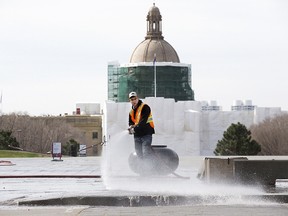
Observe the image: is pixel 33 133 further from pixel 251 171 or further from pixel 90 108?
pixel 251 171

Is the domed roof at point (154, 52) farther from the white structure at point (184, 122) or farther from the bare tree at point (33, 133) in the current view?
the white structure at point (184, 122)

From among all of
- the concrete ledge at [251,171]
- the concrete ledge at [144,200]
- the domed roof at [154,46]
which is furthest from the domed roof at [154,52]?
the concrete ledge at [144,200]

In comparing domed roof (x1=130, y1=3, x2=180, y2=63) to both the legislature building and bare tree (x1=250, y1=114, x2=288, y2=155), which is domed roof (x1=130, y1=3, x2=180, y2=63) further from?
bare tree (x1=250, y1=114, x2=288, y2=155)

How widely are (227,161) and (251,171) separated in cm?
42

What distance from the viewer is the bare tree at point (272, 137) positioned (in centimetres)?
9562

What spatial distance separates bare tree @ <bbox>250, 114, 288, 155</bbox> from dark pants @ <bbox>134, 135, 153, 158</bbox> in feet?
249

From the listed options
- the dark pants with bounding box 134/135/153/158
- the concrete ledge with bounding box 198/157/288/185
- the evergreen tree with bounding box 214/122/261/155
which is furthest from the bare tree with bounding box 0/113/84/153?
the concrete ledge with bounding box 198/157/288/185

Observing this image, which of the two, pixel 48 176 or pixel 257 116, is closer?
pixel 48 176

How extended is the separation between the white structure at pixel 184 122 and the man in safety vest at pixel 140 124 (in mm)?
96446

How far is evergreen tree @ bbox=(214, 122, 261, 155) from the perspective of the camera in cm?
7606

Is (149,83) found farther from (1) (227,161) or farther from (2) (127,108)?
(1) (227,161)

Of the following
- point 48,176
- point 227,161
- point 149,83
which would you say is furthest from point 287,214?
point 149,83

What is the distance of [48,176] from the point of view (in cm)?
2203

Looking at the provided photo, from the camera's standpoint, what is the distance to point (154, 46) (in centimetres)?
16612
